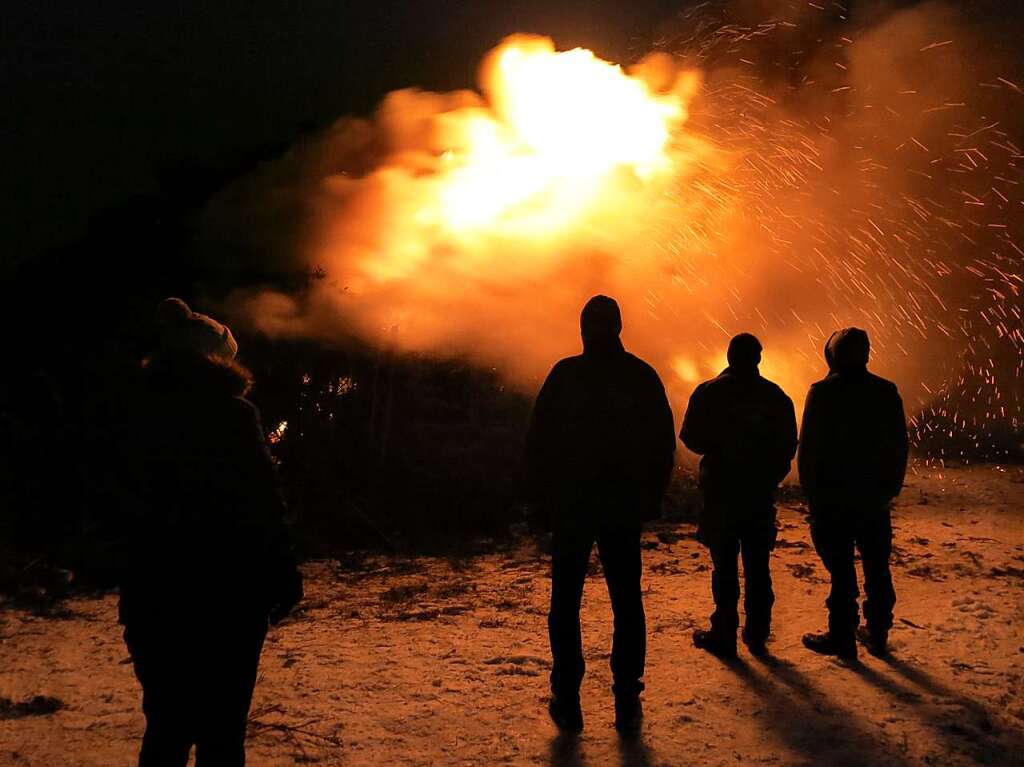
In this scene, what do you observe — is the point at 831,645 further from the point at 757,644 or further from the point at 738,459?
the point at 738,459

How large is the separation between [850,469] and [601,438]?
74.8 inches

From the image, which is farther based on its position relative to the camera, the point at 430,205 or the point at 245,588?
the point at 430,205

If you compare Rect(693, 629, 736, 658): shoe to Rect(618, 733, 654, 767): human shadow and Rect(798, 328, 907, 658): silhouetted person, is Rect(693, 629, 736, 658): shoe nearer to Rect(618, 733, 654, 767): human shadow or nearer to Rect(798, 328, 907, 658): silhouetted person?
Rect(798, 328, 907, 658): silhouetted person

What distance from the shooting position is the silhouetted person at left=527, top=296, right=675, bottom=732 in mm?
3691

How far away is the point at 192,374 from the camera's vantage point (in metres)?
2.47

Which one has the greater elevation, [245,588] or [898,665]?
[245,588]

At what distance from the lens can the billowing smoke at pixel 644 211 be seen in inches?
443

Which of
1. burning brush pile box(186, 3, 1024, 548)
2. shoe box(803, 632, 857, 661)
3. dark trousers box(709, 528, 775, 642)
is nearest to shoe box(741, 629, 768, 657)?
dark trousers box(709, 528, 775, 642)

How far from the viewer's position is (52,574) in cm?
738

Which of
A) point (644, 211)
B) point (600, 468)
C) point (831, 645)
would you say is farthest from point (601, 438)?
point (644, 211)

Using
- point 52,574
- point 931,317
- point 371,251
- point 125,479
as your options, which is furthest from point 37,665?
point 931,317

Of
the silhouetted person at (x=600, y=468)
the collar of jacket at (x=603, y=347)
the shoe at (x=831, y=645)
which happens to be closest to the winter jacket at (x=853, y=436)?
the shoe at (x=831, y=645)

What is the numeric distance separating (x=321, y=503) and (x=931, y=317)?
17.2m

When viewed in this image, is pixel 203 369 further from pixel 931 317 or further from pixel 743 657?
pixel 931 317
